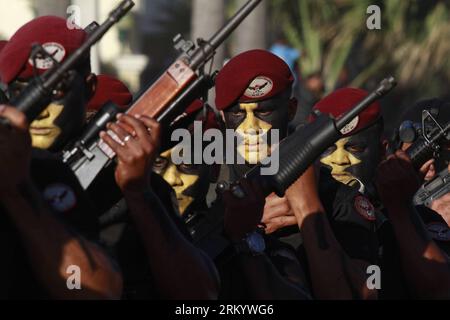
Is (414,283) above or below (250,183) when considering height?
below

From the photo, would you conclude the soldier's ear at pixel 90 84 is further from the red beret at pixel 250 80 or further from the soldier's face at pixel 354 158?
the soldier's face at pixel 354 158

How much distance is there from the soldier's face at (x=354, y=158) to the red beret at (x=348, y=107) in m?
0.03

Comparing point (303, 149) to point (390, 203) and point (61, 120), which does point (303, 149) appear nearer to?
point (390, 203)

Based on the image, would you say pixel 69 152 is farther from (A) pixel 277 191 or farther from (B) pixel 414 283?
(B) pixel 414 283

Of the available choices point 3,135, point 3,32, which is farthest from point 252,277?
point 3,32

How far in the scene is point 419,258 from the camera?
5.34 m

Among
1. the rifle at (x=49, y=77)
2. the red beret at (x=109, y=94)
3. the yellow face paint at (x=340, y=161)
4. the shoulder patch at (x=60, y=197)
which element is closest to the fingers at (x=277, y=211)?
the red beret at (x=109, y=94)

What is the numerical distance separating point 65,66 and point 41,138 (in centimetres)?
33

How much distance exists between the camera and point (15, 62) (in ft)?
13.9

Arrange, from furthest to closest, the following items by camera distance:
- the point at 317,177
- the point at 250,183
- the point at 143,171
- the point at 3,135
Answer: the point at 317,177, the point at 250,183, the point at 143,171, the point at 3,135

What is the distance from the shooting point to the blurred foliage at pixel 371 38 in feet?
60.0

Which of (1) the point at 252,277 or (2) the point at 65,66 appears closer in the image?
(2) the point at 65,66

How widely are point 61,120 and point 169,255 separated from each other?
0.53 meters

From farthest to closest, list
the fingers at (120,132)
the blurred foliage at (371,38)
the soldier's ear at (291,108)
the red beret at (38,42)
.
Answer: the blurred foliage at (371,38) < the soldier's ear at (291,108) < the red beret at (38,42) < the fingers at (120,132)
